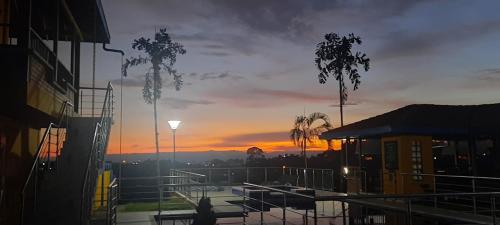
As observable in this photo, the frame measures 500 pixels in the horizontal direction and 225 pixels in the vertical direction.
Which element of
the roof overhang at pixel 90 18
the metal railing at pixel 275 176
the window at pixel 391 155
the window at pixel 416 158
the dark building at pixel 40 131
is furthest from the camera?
the metal railing at pixel 275 176

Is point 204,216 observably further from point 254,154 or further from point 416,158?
point 254,154

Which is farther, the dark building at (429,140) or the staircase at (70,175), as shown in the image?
the dark building at (429,140)

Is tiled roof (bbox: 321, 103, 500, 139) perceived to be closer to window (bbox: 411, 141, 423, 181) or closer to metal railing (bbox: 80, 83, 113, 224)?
window (bbox: 411, 141, 423, 181)

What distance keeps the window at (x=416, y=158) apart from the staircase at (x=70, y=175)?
1042 centimetres

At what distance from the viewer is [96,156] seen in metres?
10.8

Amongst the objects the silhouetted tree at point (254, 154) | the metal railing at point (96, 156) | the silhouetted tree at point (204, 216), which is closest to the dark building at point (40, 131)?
the metal railing at point (96, 156)

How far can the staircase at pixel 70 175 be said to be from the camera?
9.11 m

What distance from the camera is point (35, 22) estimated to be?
48.5ft

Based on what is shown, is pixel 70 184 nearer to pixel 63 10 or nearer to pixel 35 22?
pixel 63 10

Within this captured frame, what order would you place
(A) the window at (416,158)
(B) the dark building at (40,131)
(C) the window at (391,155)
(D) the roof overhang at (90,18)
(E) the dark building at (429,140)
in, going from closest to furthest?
(B) the dark building at (40,131)
(D) the roof overhang at (90,18)
(E) the dark building at (429,140)
(A) the window at (416,158)
(C) the window at (391,155)

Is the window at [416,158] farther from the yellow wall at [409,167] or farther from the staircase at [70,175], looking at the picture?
the staircase at [70,175]

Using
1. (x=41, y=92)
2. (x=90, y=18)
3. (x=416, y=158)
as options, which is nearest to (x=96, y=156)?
(x=41, y=92)

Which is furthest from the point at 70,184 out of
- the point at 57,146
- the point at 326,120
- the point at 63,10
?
the point at 326,120

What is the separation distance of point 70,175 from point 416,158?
1201 cm
